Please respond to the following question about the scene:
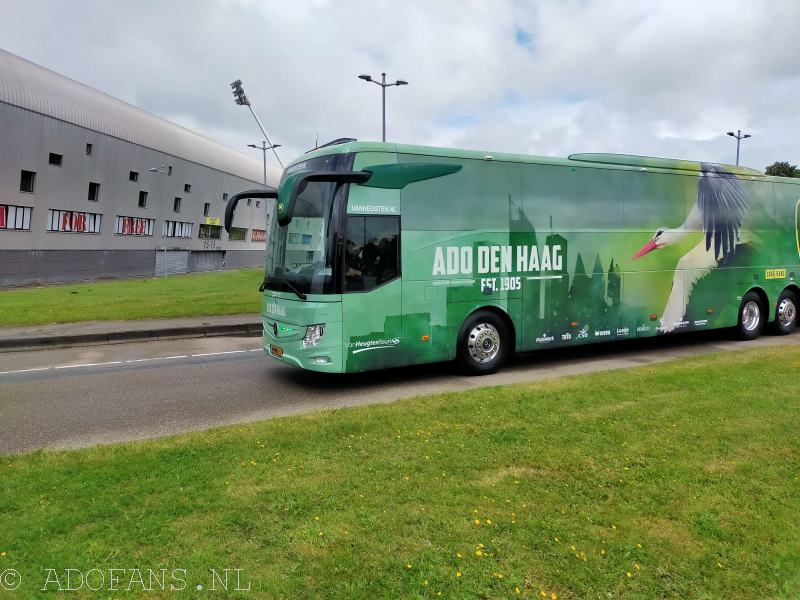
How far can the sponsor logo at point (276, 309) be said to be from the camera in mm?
7934

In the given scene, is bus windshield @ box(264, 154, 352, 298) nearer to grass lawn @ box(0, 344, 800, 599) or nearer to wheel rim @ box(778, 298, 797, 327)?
grass lawn @ box(0, 344, 800, 599)

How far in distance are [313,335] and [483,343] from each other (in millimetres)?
2658

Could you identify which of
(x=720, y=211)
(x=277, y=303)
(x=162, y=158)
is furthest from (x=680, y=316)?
(x=162, y=158)

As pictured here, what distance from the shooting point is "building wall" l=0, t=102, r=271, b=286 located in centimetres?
3400

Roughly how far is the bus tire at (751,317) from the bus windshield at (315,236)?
8978 millimetres

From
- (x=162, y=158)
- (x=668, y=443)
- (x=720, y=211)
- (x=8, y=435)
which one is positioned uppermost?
(x=162, y=158)

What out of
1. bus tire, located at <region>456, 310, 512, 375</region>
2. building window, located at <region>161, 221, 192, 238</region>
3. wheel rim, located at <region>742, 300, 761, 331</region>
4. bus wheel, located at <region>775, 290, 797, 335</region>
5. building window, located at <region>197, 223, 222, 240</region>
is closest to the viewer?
bus tire, located at <region>456, 310, 512, 375</region>

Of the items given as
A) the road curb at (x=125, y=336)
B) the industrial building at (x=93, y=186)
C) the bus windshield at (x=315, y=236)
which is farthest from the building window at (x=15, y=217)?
the bus windshield at (x=315, y=236)

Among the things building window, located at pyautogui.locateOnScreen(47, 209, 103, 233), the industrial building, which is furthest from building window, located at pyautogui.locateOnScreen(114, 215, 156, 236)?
building window, located at pyautogui.locateOnScreen(47, 209, 103, 233)

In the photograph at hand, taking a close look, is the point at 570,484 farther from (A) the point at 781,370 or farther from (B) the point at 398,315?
(A) the point at 781,370

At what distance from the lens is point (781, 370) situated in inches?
306

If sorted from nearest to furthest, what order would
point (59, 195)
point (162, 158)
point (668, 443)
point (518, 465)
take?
point (518, 465), point (668, 443), point (59, 195), point (162, 158)

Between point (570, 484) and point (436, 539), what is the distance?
1253 mm

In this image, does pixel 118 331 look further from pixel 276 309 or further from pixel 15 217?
pixel 15 217
